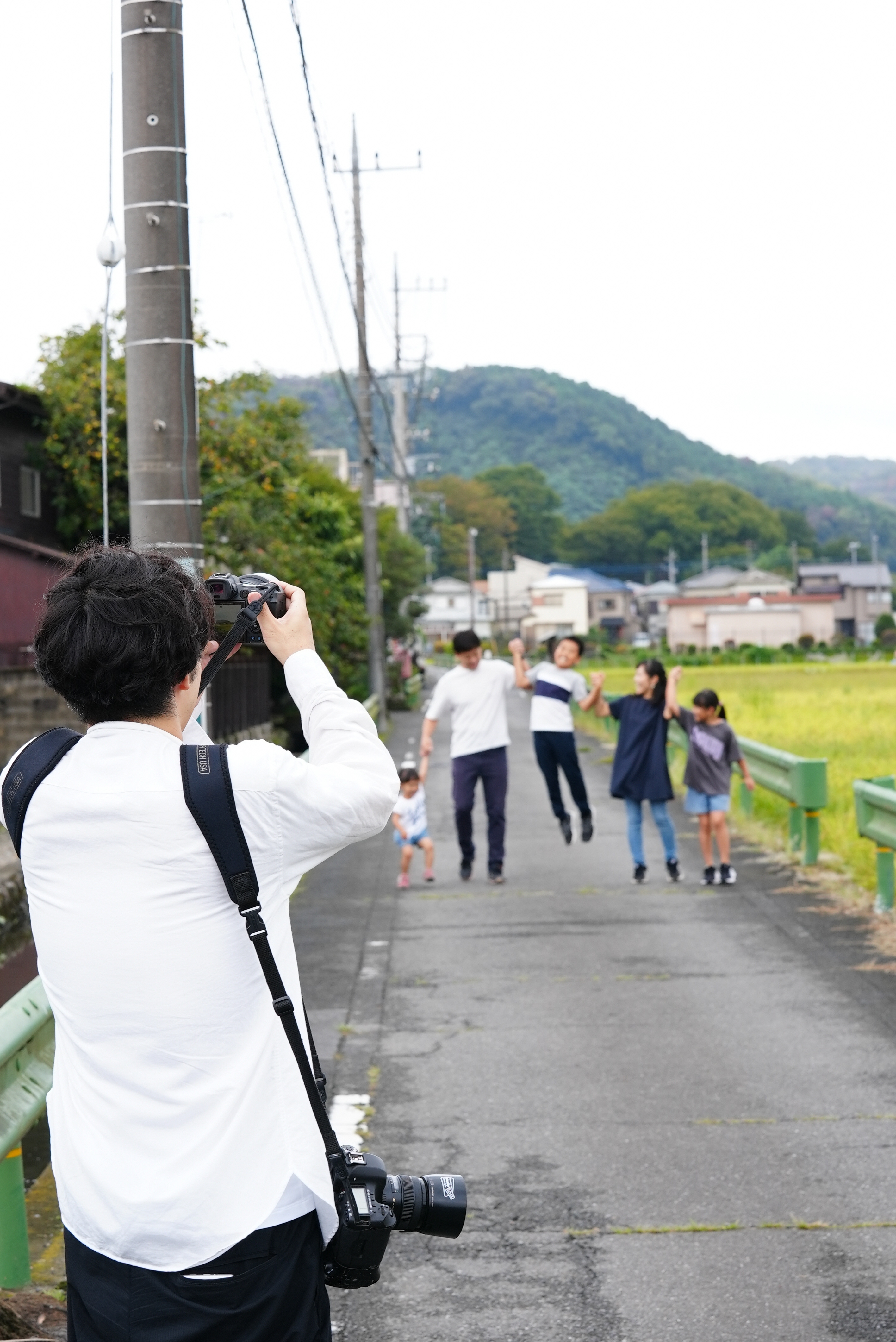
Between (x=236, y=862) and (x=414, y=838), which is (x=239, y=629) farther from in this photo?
(x=414, y=838)

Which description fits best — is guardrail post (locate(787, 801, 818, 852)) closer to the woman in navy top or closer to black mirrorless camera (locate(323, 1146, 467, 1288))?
the woman in navy top

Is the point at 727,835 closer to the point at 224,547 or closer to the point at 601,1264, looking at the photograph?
the point at 601,1264

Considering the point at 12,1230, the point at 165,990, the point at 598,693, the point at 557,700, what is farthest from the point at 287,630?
the point at 557,700

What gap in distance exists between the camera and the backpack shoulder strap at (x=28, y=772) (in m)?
2.28

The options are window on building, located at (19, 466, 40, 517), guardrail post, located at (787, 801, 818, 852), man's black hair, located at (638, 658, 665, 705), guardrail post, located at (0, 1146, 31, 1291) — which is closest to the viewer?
guardrail post, located at (0, 1146, 31, 1291)

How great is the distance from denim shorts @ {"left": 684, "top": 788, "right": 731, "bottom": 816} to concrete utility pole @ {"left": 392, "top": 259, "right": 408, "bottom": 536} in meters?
36.4

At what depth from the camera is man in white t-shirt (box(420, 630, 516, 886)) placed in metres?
11.3

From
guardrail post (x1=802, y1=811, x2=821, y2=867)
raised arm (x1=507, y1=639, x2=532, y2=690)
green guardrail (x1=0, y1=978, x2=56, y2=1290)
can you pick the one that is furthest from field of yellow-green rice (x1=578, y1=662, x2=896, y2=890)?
green guardrail (x1=0, y1=978, x2=56, y2=1290)

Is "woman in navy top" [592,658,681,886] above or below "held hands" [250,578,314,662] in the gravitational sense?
below

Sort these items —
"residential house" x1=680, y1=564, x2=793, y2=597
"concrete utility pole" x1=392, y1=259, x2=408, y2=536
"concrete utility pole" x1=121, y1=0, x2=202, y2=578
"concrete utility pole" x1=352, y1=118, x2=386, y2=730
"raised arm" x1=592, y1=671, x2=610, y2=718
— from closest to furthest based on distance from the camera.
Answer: "concrete utility pole" x1=121, y1=0, x2=202, y2=578, "raised arm" x1=592, y1=671, x2=610, y2=718, "concrete utility pole" x1=352, y1=118, x2=386, y2=730, "concrete utility pole" x1=392, y1=259, x2=408, y2=536, "residential house" x1=680, y1=564, x2=793, y2=597

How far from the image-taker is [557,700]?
11.7 m

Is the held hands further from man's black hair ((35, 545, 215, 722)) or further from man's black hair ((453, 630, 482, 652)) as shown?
man's black hair ((453, 630, 482, 652))

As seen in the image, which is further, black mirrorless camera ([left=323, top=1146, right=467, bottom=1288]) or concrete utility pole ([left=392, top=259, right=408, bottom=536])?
concrete utility pole ([left=392, top=259, right=408, bottom=536])

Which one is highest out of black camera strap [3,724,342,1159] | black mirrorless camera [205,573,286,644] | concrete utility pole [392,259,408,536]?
concrete utility pole [392,259,408,536]
